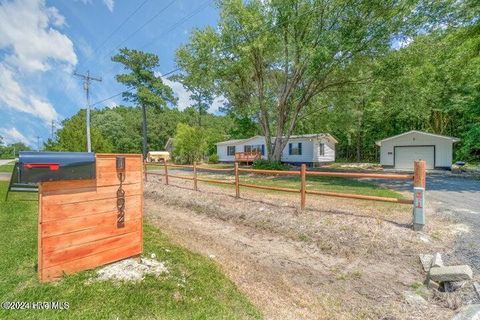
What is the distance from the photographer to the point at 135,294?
113 inches

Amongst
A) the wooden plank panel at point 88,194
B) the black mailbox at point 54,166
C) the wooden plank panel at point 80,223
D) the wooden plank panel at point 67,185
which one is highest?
the black mailbox at point 54,166

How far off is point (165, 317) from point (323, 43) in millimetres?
12680

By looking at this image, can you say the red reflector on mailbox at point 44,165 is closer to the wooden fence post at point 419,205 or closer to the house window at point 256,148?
the wooden fence post at point 419,205

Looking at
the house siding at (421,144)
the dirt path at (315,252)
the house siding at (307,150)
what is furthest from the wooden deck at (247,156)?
the dirt path at (315,252)

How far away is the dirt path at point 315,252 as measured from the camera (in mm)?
3029

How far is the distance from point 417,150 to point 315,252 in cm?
1943

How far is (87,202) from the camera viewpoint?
10.6ft

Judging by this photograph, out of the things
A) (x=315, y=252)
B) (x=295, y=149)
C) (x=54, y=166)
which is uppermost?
(x=295, y=149)

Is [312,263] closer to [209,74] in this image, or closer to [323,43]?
[323,43]

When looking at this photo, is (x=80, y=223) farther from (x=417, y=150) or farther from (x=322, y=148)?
(x=322, y=148)

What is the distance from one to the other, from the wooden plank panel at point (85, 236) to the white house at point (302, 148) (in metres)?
21.5

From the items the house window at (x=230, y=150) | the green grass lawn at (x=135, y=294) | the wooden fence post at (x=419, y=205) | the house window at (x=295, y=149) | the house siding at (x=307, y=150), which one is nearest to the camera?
the green grass lawn at (x=135, y=294)

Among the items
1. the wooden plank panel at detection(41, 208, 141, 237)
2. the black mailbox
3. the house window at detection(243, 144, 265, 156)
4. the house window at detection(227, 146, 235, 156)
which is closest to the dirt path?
the wooden plank panel at detection(41, 208, 141, 237)

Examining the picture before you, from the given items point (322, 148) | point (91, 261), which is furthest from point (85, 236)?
point (322, 148)
